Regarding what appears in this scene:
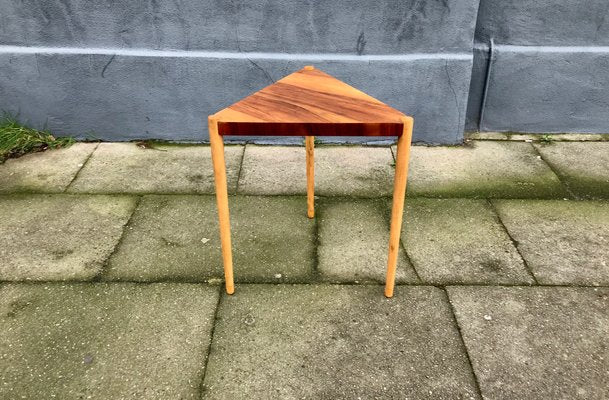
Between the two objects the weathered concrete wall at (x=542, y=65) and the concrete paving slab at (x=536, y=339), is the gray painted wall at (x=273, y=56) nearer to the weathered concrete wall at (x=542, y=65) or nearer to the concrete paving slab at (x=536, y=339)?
the weathered concrete wall at (x=542, y=65)

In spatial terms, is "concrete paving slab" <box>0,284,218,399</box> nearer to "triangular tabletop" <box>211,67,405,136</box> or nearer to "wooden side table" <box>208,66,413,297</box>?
"wooden side table" <box>208,66,413,297</box>

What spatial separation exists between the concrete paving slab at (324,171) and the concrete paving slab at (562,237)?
0.79 meters

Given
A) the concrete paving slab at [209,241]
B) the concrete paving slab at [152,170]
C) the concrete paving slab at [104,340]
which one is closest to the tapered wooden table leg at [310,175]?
the concrete paving slab at [209,241]

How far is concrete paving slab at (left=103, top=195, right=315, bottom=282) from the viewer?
254cm

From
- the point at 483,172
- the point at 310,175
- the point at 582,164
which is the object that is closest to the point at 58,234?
the point at 310,175

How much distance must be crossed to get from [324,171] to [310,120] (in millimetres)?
1585

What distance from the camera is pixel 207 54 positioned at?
3.60m

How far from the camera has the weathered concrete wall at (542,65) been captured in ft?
12.1

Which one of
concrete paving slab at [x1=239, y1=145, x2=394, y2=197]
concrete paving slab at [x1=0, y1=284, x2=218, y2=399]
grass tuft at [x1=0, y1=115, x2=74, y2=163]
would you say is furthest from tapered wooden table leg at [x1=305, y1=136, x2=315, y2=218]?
grass tuft at [x1=0, y1=115, x2=74, y2=163]

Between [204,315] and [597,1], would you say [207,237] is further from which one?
[597,1]

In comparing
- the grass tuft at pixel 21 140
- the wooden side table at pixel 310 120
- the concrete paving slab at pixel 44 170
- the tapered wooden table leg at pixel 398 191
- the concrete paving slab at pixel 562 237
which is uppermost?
the wooden side table at pixel 310 120

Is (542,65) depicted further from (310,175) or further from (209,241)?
(209,241)

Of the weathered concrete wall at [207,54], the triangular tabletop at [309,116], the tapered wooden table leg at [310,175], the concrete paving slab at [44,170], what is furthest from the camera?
the weathered concrete wall at [207,54]

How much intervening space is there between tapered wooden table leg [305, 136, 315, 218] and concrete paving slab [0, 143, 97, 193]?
5.10 feet
